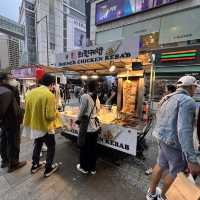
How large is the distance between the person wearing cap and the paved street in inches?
22.8

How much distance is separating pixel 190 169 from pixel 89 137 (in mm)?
1657

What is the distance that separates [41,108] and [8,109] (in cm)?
71

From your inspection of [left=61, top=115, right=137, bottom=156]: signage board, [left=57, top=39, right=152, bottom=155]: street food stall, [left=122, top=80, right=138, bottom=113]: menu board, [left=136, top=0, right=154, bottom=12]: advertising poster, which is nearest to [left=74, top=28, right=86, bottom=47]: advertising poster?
[left=136, top=0, right=154, bottom=12]: advertising poster

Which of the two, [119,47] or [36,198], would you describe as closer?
[36,198]

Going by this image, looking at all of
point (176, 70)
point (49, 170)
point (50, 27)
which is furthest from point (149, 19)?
point (50, 27)

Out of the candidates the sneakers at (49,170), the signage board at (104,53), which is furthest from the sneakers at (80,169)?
the signage board at (104,53)

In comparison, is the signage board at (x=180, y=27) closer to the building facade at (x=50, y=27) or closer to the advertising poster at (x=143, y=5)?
the advertising poster at (x=143, y=5)

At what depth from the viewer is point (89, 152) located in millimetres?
2729

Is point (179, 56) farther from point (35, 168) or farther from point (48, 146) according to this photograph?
point (35, 168)

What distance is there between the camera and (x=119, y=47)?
2.69 m

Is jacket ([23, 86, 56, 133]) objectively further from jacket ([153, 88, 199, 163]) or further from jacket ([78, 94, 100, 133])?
jacket ([153, 88, 199, 163])

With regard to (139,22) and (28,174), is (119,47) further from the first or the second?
(139,22)

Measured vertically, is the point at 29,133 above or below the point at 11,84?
below

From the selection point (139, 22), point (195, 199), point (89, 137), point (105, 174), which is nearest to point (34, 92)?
point (89, 137)
